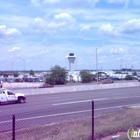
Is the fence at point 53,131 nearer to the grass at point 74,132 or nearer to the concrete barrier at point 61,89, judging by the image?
the grass at point 74,132

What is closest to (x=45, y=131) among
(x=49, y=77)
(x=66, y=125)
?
(x=66, y=125)

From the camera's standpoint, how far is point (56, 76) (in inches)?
3371

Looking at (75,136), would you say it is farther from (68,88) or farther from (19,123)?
(68,88)

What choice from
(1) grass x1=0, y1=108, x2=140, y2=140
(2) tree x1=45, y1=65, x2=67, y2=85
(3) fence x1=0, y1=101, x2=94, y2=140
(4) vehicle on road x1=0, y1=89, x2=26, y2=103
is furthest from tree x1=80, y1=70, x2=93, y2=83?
(1) grass x1=0, y1=108, x2=140, y2=140

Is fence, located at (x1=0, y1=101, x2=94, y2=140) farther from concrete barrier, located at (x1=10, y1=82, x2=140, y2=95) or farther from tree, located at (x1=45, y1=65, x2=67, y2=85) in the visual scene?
tree, located at (x1=45, y1=65, x2=67, y2=85)

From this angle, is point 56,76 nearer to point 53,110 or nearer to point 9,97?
point 9,97

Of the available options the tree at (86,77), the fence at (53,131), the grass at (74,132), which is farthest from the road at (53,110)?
the tree at (86,77)

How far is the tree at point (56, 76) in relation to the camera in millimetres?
85312

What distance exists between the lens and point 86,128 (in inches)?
473

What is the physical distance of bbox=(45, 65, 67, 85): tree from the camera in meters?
85.3

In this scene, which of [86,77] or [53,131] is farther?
[86,77]

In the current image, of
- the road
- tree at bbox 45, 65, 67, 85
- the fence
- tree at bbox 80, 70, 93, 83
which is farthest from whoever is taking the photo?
tree at bbox 80, 70, 93, 83

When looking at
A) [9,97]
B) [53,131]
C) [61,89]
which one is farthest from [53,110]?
[61,89]

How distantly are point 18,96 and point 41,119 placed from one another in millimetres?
15894
